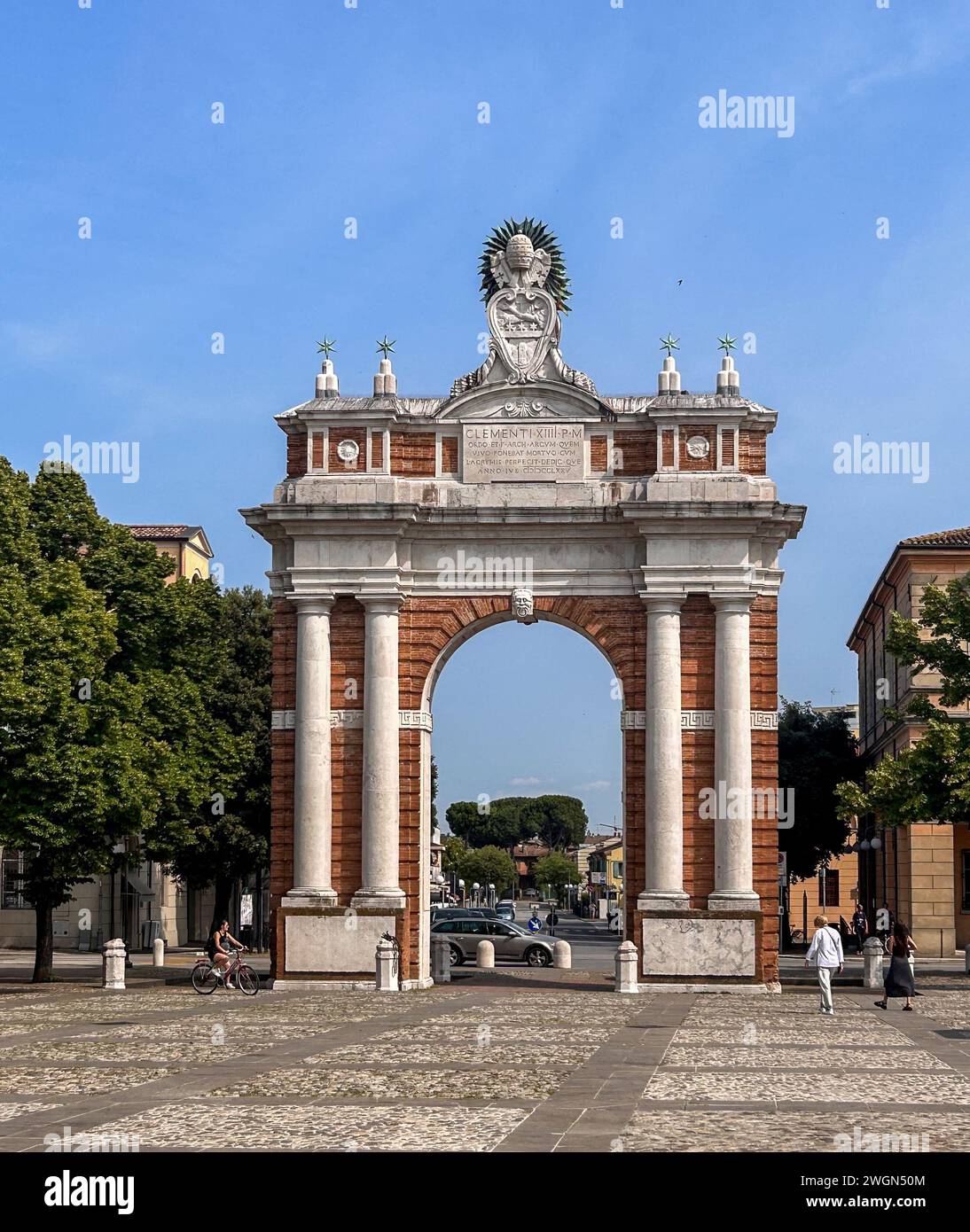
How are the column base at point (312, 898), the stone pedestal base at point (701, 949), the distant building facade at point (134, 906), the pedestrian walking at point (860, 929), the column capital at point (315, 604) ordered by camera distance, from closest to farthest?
the stone pedestal base at point (701, 949) → the column base at point (312, 898) → the column capital at point (315, 604) → the distant building facade at point (134, 906) → the pedestrian walking at point (860, 929)

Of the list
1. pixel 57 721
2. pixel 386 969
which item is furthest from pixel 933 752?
pixel 57 721

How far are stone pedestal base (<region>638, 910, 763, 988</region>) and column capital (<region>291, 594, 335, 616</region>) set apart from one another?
31.6 ft

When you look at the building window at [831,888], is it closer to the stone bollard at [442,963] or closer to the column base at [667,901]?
the stone bollard at [442,963]

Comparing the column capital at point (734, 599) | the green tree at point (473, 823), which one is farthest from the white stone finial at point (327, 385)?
the green tree at point (473, 823)

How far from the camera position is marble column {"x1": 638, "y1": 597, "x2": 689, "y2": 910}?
35344 mm

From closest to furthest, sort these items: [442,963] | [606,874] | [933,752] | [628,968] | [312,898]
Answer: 1. [628,968]
2. [312,898]
3. [933,752]
4. [442,963]
5. [606,874]

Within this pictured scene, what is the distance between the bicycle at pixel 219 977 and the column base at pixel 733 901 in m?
9.67

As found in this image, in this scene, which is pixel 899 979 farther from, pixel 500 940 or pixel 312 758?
pixel 500 940

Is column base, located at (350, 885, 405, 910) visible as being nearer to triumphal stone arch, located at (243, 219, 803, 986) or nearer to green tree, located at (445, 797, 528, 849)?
triumphal stone arch, located at (243, 219, 803, 986)

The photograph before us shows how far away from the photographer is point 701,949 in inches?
1378

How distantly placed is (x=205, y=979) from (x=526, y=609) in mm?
10319

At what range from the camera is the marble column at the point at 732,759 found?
3531cm
